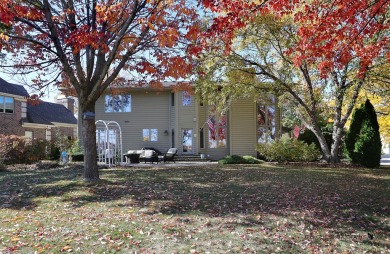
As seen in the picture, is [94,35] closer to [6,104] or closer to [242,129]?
[242,129]

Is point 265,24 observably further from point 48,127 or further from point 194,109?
point 48,127

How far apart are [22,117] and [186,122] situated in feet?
44.6

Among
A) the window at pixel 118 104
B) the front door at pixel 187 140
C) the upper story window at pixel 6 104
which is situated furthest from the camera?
the upper story window at pixel 6 104

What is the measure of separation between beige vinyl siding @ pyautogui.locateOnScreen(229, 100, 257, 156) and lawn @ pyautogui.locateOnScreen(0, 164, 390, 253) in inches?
527

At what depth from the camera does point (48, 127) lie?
1182 inches

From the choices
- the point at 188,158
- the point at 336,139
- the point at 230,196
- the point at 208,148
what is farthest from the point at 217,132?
the point at 230,196

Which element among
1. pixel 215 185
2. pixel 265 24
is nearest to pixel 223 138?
pixel 265 24

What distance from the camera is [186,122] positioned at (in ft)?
74.7

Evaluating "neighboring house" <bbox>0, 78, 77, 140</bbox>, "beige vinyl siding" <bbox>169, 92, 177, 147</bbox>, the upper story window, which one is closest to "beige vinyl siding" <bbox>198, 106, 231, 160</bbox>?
"beige vinyl siding" <bbox>169, 92, 177, 147</bbox>

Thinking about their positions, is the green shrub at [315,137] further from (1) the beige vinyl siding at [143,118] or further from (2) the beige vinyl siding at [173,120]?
(1) the beige vinyl siding at [143,118]

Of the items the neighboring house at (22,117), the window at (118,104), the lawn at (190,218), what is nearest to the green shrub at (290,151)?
the lawn at (190,218)

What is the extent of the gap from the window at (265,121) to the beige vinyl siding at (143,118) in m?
6.18

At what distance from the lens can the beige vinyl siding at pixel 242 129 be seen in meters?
22.6

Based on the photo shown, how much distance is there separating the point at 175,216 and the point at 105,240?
1.43 metres
